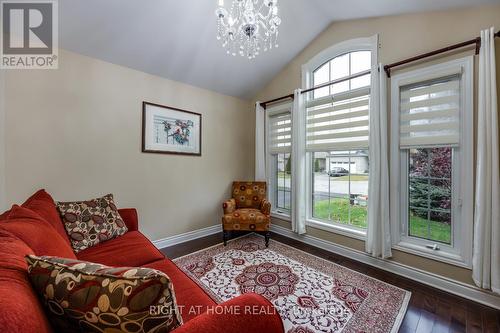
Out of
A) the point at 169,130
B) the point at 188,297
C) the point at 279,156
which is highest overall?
the point at 169,130

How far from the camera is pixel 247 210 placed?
3.26 metres

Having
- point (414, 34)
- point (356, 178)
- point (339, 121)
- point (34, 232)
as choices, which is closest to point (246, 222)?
point (356, 178)

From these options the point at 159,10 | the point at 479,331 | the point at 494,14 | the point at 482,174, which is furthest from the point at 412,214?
the point at 159,10

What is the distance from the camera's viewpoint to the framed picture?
2848 millimetres

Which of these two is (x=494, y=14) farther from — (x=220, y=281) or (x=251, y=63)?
(x=220, y=281)

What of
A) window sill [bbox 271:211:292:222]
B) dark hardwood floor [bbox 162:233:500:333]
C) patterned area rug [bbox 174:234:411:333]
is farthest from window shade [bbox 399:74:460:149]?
window sill [bbox 271:211:292:222]

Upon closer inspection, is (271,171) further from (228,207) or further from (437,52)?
(437,52)

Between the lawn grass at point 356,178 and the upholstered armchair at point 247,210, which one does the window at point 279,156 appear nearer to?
the upholstered armchair at point 247,210

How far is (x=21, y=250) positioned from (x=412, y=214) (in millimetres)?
3052

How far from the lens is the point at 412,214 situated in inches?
92.0

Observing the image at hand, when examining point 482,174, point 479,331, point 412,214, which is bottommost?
point 479,331

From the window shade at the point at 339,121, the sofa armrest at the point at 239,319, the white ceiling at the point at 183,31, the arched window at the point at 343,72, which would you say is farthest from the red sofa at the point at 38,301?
the arched window at the point at 343,72

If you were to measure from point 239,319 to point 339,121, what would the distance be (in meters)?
2.67

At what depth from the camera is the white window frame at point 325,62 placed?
256cm
